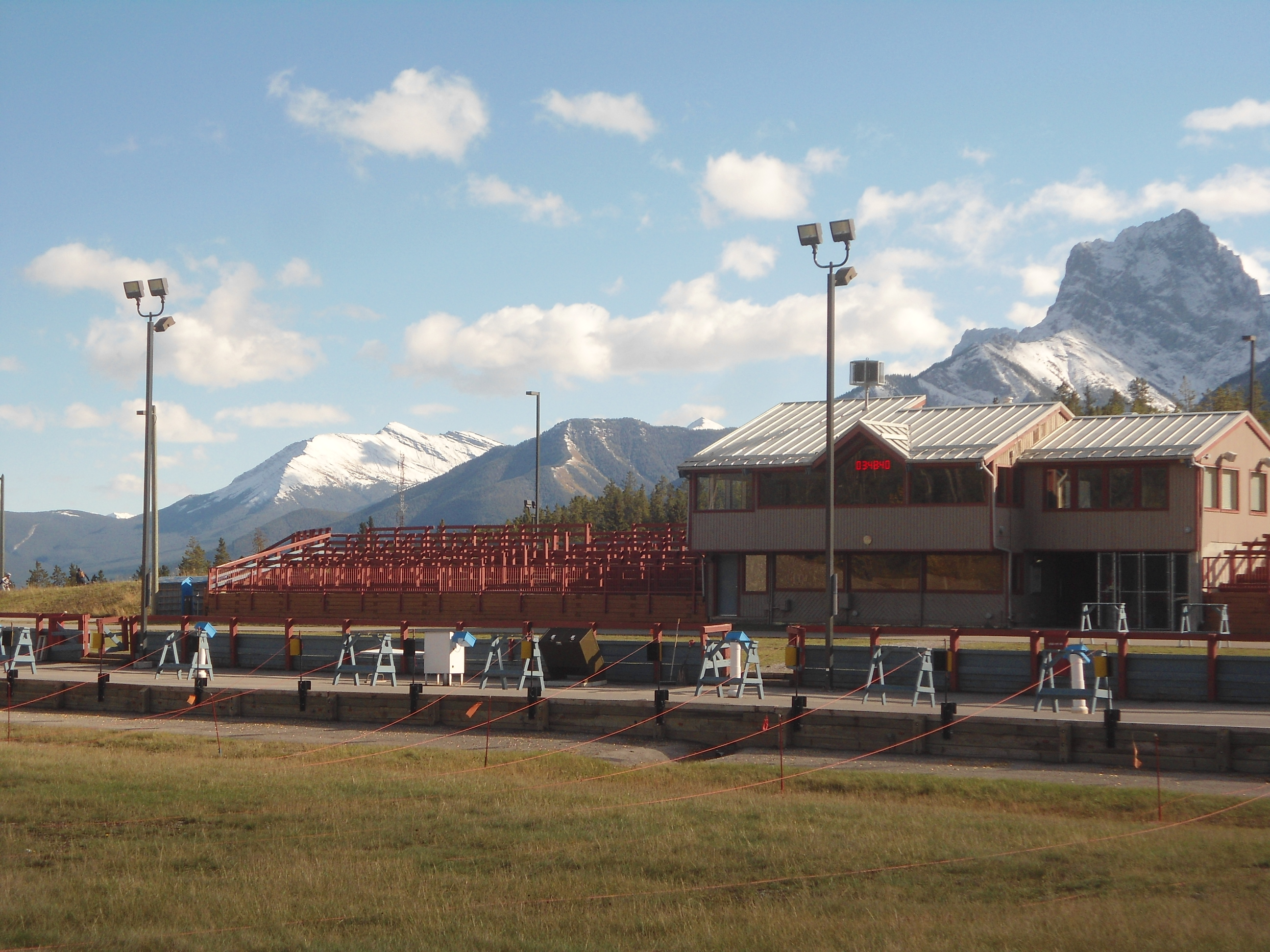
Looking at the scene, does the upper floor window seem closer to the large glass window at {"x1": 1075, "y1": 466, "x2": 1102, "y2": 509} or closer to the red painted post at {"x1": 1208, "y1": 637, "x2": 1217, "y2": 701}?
the large glass window at {"x1": 1075, "y1": 466, "x2": 1102, "y2": 509}

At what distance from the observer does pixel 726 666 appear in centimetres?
2473

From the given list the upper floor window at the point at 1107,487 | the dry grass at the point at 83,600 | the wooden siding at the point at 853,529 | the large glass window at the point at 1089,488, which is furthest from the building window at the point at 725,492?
the dry grass at the point at 83,600

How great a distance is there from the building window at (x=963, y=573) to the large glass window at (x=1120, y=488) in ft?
12.3

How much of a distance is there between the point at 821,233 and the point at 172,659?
1862 cm

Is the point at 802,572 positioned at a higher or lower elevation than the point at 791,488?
lower

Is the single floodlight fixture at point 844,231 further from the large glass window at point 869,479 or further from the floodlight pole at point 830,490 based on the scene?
the large glass window at point 869,479

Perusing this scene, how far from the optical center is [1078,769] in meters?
16.9

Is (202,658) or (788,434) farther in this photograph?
(788,434)

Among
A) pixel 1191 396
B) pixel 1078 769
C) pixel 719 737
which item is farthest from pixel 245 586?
pixel 1191 396

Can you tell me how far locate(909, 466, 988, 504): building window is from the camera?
38406 mm

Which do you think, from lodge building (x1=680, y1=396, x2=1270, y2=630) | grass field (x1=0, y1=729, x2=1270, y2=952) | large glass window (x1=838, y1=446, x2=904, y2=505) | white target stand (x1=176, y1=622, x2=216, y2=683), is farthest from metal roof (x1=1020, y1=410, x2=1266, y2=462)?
grass field (x1=0, y1=729, x2=1270, y2=952)

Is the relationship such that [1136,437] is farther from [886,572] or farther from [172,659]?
[172,659]

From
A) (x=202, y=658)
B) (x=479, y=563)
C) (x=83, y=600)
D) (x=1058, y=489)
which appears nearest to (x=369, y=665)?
(x=202, y=658)

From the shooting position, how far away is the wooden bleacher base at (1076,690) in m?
20.2
